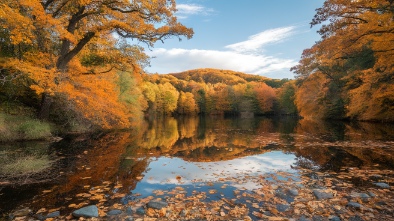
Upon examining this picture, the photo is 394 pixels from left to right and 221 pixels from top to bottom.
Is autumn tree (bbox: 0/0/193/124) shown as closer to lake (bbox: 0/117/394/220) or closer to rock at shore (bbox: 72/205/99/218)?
lake (bbox: 0/117/394/220)

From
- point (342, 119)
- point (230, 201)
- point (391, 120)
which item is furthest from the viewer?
Answer: point (342, 119)

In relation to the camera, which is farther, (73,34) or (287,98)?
(287,98)

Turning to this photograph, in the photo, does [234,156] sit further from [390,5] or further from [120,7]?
[120,7]

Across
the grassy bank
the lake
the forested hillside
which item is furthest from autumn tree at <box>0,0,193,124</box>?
the forested hillside

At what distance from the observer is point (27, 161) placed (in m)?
8.28

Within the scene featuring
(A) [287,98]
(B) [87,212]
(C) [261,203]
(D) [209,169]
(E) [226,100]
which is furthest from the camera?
(E) [226,100]

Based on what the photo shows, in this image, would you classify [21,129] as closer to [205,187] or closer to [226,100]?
[205,187]

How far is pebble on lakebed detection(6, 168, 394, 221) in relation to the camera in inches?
190

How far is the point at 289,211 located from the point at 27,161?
8205mm

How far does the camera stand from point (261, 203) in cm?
550

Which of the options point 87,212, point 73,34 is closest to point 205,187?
point 87,212

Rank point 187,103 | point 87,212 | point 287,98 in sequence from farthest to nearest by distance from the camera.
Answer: point 187,103, point 287,98, point 87,212

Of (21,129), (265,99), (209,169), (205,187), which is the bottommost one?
(209,169)

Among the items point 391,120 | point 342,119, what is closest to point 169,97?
point 342,119
